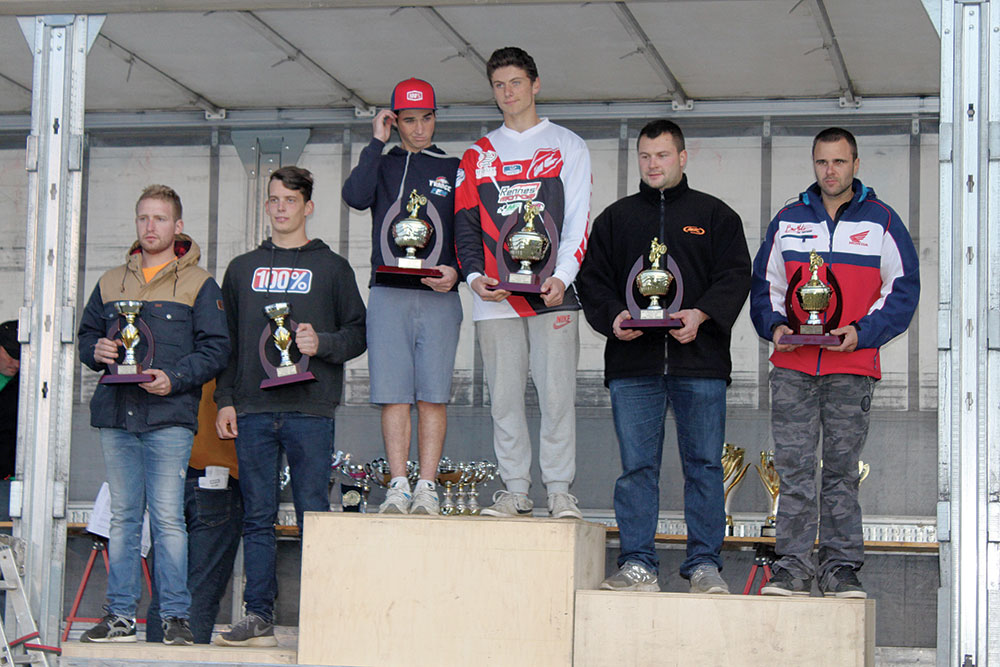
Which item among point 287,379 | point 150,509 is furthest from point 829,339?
point 150,509

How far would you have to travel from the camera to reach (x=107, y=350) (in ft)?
15.2

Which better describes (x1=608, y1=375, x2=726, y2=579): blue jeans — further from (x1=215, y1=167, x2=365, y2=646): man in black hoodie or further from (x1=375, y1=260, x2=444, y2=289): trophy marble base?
(x1=215, y1=167, x2=365, y2=646): man in black hoodie

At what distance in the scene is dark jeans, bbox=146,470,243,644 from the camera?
5402mm

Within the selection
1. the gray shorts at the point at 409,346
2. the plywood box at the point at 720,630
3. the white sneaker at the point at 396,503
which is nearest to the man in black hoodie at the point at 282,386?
the gray shorts at the point at 409,346

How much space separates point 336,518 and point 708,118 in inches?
156

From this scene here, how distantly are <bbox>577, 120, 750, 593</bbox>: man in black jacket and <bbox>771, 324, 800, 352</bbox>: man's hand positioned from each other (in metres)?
0.16

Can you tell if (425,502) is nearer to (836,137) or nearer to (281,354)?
(281,354)

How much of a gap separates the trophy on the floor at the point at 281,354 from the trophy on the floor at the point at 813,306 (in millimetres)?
1704

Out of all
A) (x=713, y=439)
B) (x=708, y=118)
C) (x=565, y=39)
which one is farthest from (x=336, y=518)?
(x=708, y=118)

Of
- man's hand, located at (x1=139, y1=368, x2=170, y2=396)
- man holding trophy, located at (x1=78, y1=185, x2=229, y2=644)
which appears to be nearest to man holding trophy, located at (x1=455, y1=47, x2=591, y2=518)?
man holding trophy, located at (x1=78, y1=185, x2=229, y2=644)

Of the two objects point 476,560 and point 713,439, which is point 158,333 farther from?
point 713,439

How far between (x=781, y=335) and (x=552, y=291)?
80 centimetres

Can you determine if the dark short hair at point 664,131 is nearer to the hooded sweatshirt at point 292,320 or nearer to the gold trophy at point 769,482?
the hooded sweatshirt at point 292,320

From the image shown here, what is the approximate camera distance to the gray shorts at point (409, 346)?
15.4 ft
